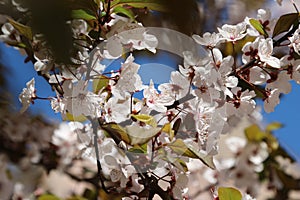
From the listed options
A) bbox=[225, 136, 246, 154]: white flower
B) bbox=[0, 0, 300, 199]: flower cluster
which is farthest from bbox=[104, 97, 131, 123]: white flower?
bbox=[225, 136, 246, 154]: white flower

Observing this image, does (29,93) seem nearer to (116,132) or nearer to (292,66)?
(116,132)

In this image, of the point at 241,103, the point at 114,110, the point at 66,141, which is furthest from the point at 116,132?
the point at 66,141

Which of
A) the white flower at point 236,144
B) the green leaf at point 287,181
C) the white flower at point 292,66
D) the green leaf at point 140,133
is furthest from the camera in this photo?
the white flower at point 236,144

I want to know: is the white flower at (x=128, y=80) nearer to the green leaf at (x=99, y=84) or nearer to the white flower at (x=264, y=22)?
the green leaf at (x=99, y=84)

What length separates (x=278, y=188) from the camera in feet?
3.98

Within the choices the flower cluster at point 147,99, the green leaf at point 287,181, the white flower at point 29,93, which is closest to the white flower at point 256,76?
the flower cluster at point 147,99

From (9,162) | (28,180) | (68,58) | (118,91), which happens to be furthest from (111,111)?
(28,180)

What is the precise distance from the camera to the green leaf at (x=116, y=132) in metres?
0.43

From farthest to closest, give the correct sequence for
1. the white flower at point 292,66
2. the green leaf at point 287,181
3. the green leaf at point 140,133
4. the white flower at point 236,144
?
the white flower at point 236,144
the green leaf at point 287,181
the white flower at point 292,66
the green leaf at point 140,133

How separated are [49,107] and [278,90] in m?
0.24

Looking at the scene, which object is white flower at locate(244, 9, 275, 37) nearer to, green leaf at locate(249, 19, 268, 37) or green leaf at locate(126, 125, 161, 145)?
green leaf at locate(249, 19, 268, 37)

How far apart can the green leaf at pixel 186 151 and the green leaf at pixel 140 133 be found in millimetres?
29

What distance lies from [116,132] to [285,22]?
226 millimetres

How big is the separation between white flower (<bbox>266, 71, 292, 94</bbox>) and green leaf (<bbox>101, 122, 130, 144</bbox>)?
7.1 inches
